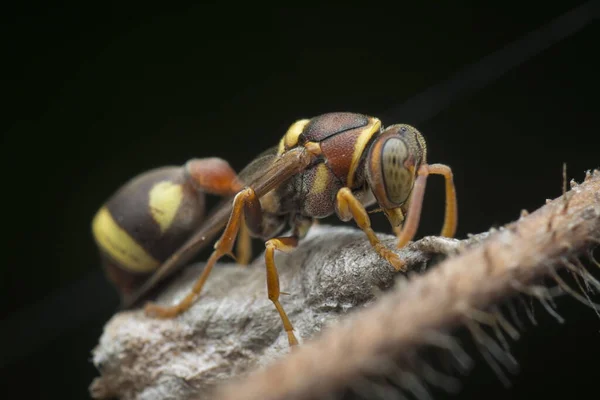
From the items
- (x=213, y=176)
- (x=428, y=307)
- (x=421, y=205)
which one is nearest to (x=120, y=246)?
(x=213, y=176)

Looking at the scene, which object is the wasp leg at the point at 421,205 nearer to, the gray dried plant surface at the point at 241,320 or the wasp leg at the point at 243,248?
the gray dried plant surface at the point at 241,320

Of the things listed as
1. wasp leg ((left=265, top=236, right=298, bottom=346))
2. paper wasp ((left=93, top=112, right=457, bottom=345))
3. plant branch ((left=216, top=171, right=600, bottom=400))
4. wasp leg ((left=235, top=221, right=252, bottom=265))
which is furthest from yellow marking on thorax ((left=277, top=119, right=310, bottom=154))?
plant branch ((left=216, top=171, right=600, bottom=400))

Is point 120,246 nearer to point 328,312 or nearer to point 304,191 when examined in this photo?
point 304,191

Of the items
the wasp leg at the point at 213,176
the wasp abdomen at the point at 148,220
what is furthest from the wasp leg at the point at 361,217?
the wasp abdomen at the point at 148,220

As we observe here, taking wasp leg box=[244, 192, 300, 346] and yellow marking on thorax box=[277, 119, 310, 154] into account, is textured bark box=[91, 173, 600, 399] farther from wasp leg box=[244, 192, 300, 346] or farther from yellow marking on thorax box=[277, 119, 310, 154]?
yellow marking on thorax box=[277, 119, 310, 154]

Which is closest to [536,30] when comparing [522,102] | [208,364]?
[522,102]

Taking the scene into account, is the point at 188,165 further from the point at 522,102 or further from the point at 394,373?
the point at 394,373

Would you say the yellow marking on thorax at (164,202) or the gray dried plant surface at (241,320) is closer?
the gray dried plant surface at (241,320)
